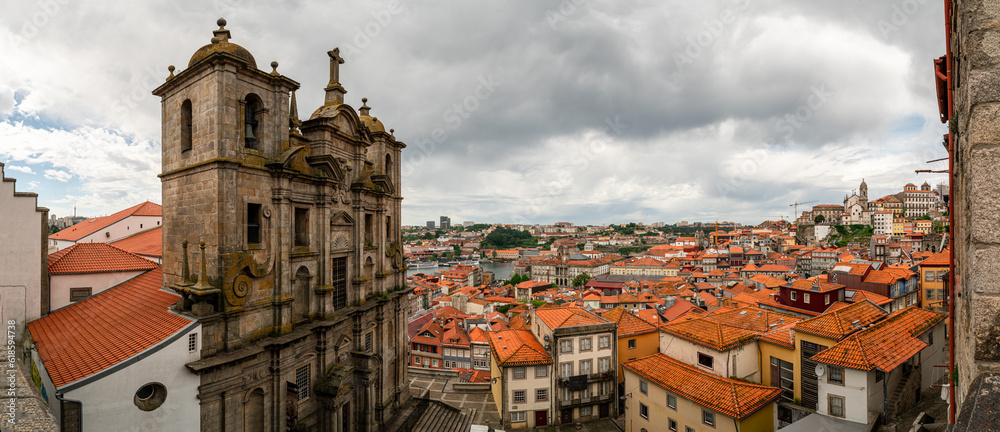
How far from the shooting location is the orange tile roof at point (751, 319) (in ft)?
68.0

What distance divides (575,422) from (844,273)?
3042 centimetres

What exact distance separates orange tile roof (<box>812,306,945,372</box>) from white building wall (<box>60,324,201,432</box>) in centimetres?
2129

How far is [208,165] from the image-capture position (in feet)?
42.2

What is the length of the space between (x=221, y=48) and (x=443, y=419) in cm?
2004

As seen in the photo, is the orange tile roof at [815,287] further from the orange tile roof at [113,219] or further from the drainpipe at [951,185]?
the orange tile roof at [113,219]

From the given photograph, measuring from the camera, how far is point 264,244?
14.2m

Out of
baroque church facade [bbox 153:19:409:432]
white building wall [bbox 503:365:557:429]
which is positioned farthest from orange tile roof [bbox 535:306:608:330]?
baroque church facade [bbox 153:19:409:432]

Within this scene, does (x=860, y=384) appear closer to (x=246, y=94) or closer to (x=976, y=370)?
(x=976, y=370)

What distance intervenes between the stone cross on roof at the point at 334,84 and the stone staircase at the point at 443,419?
17.3 metres

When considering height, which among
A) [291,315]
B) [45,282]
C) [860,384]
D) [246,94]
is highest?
[246,94]

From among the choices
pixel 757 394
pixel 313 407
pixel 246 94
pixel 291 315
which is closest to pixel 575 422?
pixel 757 394

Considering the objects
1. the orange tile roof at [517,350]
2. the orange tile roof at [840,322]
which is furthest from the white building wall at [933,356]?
the orange tile roof at [517,350]

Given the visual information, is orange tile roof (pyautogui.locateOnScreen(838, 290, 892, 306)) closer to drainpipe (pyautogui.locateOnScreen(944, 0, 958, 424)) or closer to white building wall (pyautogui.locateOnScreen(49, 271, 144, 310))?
drainpipe (pyautogui.locateOnScreen(944, 0, 958, 424))

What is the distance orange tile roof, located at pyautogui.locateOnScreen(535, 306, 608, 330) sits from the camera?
24047 millimetres
